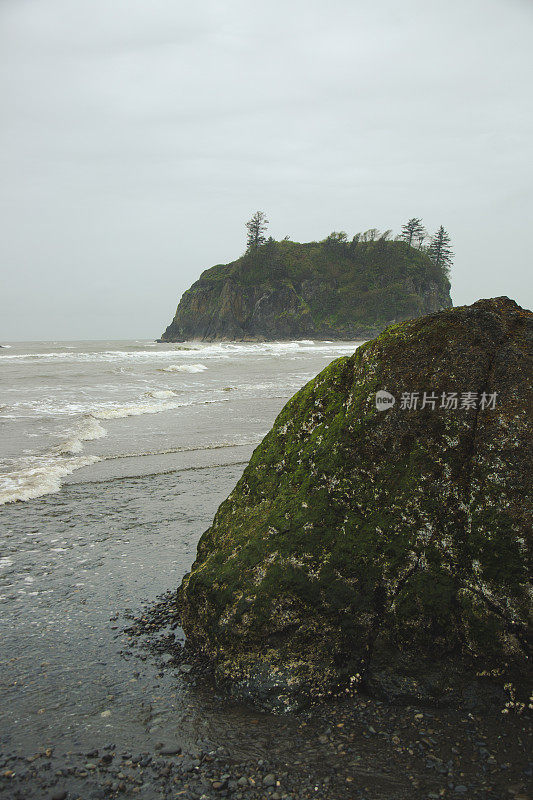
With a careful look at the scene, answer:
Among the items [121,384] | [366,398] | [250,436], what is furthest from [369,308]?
[366,398]

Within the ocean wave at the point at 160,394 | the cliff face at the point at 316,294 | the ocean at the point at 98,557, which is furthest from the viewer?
the cliff face at the point at 316,294

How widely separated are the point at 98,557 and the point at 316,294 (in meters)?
124

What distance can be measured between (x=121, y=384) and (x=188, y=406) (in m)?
8.43

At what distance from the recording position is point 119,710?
297 centimetres

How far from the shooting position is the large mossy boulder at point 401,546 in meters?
2.98

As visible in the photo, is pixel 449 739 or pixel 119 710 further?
pixel 119 710

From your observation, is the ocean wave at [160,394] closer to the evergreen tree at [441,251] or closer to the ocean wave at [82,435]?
the ocean wave at [82,435]

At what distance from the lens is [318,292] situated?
12462 cm

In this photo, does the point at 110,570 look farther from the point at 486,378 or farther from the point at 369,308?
the point at 369,308

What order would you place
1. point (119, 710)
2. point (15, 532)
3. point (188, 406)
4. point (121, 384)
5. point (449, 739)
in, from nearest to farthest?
point (449, 739)
point (119, 710)
point (15, 532)
point (188, 406)
point (121, 384)

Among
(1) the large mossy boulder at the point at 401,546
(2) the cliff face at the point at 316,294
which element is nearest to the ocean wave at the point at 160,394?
(1) the large mossy boulder at the point at 401,546

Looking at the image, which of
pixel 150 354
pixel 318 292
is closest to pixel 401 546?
pixel 150 354

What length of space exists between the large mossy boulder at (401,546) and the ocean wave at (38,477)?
4.44 m

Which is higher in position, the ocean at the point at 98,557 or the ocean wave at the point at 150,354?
the ocean wave at the point at 150,354
